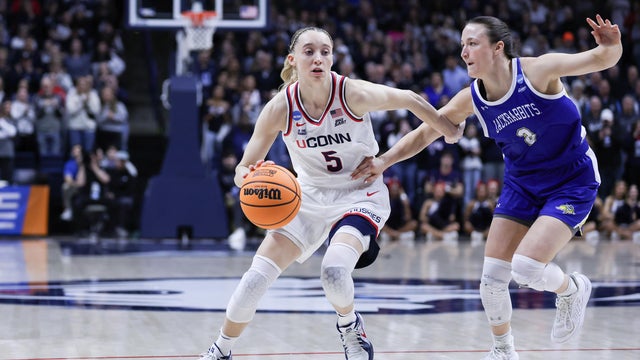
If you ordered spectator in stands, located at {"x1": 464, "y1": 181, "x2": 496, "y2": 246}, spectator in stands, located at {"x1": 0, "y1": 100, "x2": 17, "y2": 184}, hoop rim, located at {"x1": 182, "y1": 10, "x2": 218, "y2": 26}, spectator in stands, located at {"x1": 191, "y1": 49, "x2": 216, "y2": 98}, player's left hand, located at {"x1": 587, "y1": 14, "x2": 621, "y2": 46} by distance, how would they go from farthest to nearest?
spectator in stands, located at {"x1": 191, "y1": 49, "x2": 216, "y2": 98}, spectator in stands, located at {"x1": 464, "y1": 181, "x2": 496, "y2": 246}, spectator in stands, located at {"x1": 0, "y1": 100, "x2": 17, "y2": 184}, hoop rim, located at {"x1": 182, "y1": 10, "x2": 218, "y2": 26}, player's left hand, located at {"x1": 587, "y1": 14, "x2": 621, "y2": 46}

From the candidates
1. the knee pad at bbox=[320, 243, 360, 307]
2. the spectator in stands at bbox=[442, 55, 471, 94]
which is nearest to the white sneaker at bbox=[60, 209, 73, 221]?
the spectator in stands at bbox=[442, 55, 471, 94]

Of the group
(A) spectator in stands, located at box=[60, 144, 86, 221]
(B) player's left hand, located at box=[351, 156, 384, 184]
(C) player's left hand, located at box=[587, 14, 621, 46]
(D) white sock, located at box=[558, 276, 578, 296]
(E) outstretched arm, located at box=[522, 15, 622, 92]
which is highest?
(C) player's left hand, located at box=[587, 14, 621, 46]

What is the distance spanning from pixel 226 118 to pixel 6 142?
3.63 metres

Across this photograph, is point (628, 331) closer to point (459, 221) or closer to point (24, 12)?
point (459, 221)

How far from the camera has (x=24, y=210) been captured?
49.6 feet

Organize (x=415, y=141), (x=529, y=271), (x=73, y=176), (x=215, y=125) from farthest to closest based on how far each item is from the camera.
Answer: (x=215, y=125)
(x=73, y=176)
(x=415, y=141)
(x=529, y=271)

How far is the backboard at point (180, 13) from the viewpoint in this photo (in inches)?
564

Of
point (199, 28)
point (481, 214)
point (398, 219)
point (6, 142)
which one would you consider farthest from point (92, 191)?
point (481, 214)

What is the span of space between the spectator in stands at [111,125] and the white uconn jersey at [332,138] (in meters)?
10.9

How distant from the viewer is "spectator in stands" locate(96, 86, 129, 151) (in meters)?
15.6

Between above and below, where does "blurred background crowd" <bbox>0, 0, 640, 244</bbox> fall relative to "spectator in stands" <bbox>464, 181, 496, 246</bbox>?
above

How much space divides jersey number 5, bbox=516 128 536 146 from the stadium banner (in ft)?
38.4

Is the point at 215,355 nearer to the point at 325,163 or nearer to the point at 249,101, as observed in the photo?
the point at 325,163

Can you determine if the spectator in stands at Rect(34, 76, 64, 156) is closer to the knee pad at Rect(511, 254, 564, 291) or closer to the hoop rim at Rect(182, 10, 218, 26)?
the hoop rim at Rect(182, 10, 218, 26)
